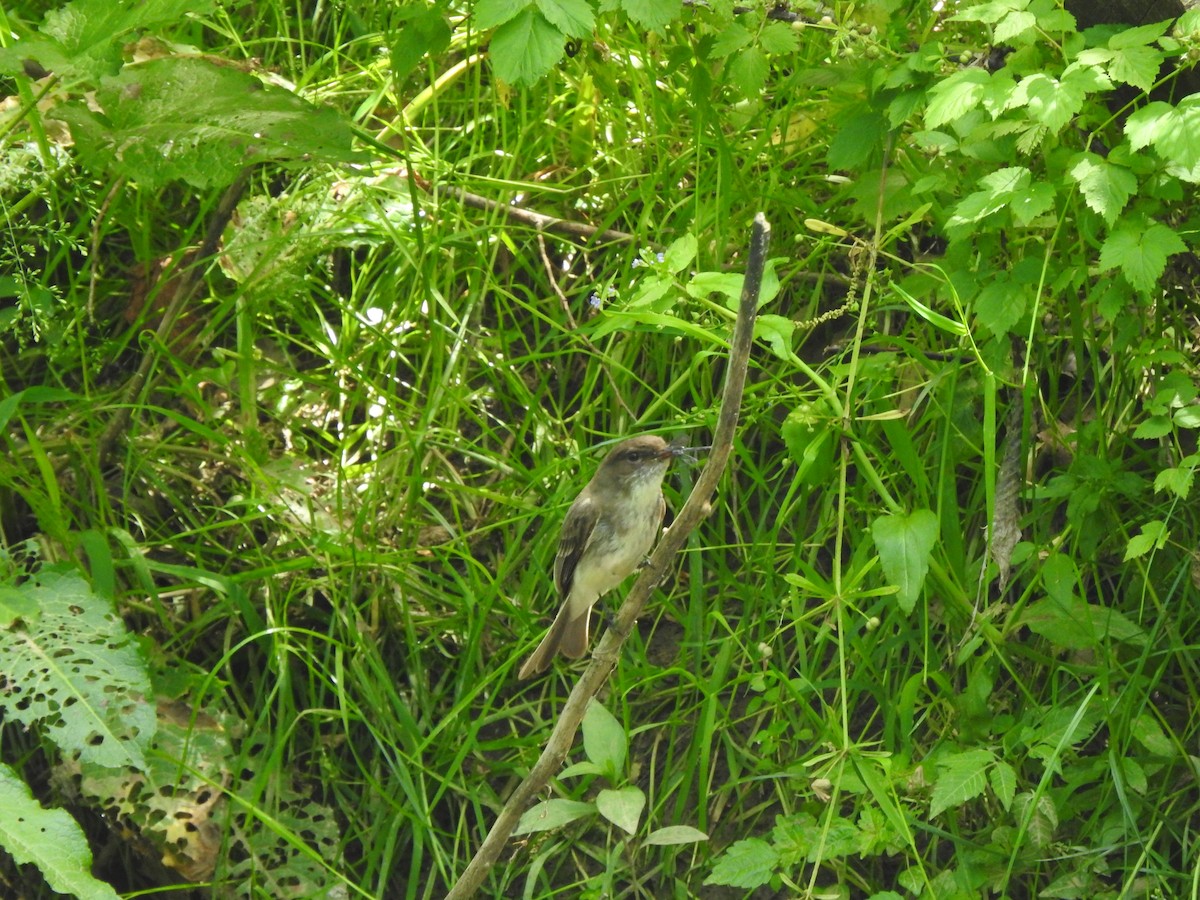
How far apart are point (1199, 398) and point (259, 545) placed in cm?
271

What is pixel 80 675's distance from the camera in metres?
3.27

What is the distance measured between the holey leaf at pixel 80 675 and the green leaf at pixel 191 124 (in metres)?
1.07

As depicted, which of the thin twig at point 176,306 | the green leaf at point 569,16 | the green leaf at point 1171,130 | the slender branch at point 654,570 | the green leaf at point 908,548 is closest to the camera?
the slender branch at point 654,570

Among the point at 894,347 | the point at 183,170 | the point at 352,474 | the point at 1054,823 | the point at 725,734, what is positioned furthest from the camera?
the point at 352,474

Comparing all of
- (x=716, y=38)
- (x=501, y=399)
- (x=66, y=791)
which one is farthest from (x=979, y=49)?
(x=66, y=791)

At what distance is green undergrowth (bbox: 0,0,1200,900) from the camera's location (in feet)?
10.3

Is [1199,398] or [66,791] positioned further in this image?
[66,791]

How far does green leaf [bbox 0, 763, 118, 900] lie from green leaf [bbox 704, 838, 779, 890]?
136cm

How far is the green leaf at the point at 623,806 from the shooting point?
3115mm

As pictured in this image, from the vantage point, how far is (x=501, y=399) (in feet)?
14.2

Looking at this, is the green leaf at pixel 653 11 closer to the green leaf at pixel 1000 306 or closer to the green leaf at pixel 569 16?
the green leaf at pixel 569 16

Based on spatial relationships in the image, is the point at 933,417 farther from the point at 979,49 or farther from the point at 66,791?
the point at 66,791

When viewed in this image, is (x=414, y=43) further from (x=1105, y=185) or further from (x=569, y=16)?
(x=1105, y=185)

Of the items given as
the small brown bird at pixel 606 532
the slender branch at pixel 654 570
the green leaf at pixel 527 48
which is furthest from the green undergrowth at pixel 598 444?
the slender branch at pixel 654 570
